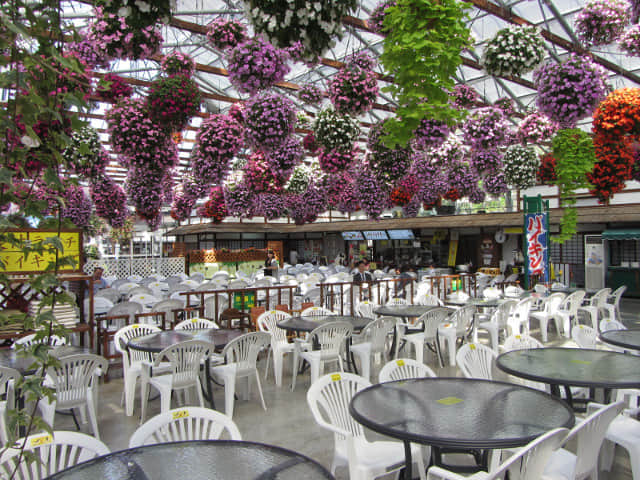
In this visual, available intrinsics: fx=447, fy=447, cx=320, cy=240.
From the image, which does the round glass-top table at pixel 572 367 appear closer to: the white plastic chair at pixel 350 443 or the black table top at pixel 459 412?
the black table top at pixel 459 412

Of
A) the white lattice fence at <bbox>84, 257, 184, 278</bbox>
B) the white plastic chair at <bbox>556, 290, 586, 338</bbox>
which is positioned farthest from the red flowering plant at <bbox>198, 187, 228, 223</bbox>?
the white plastic chair at <bbox>556, 290, 586, 338</bbox>

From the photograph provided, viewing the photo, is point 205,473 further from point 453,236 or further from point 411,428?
point 453,236

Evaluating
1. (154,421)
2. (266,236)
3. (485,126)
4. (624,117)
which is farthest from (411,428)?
(266,236)

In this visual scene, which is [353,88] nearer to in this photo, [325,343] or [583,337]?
[325,343]

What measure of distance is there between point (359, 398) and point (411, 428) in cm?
52

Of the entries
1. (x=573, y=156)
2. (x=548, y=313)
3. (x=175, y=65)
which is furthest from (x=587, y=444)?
(x=573, y=156)

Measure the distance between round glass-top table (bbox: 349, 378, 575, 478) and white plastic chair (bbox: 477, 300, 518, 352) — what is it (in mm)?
4209

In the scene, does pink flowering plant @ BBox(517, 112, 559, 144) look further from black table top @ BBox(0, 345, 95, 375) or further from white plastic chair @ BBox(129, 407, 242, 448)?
black table top @ BBox(0, 345, 95, 375)

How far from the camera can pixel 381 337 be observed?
577cm

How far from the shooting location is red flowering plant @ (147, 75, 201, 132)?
4.62m

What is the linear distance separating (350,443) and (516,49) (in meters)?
4.54

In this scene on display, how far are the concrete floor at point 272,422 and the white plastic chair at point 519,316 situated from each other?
73.2 inches

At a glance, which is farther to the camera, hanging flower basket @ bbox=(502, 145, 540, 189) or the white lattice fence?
the white lattice fence

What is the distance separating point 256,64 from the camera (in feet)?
14.2
